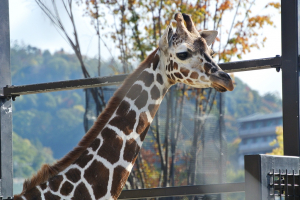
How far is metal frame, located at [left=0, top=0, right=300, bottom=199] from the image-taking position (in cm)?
257

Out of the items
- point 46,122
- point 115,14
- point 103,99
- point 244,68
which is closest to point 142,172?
point 103,99

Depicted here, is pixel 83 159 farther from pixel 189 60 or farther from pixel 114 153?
pixel 189 60

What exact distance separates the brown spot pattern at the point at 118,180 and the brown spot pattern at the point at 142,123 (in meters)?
0.28

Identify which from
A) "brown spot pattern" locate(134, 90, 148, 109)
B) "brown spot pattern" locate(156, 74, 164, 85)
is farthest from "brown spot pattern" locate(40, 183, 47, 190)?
"brown spot pattern" locate(156, 74, 164, 85)

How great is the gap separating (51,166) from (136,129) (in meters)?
0.61

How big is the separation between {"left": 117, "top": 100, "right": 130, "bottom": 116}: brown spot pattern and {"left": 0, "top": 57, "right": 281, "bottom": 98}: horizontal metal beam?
280mm

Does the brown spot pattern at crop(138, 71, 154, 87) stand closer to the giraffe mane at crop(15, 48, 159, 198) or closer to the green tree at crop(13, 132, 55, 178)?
the giraffe mane at crop(15, 48, 159, 198)

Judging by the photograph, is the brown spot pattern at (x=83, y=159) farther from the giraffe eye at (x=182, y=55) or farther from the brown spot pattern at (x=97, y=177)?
the giraffe eye at (x=182, y=55)

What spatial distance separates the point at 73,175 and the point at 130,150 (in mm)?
405

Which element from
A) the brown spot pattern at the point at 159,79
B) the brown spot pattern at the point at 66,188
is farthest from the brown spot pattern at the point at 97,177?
the brown spot pattern at the point at 159,79

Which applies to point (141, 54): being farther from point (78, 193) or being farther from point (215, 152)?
point (78, 193)

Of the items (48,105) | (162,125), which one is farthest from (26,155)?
(162,125)

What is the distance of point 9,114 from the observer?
332 centimetres

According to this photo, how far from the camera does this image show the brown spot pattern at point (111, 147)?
277cm
